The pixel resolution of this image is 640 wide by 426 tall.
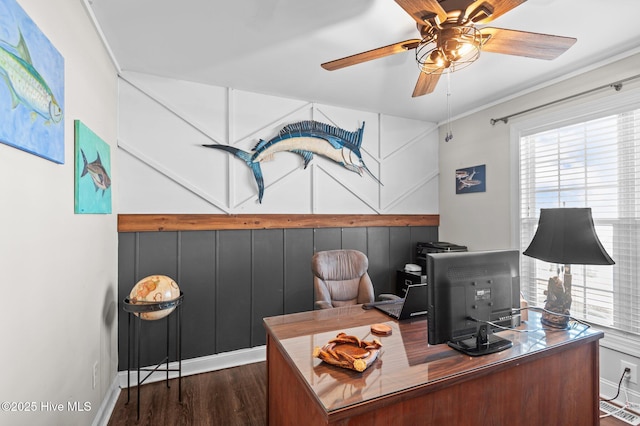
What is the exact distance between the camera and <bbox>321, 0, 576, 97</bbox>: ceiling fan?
1.40 meters

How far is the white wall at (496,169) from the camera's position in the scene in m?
2.40

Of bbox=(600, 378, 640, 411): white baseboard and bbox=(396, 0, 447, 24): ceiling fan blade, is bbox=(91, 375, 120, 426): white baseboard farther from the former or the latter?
bbox=(600, 378, 640, 411): white baseboard

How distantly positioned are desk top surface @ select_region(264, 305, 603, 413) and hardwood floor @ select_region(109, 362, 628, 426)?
0.94 metres

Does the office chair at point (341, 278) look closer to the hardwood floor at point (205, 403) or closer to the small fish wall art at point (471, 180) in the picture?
the hardwood floor at point (205, 403)

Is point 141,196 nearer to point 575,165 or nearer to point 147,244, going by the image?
point 147,244

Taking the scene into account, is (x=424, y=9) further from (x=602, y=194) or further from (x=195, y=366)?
(x=195, y=366)

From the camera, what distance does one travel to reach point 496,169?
11.0 feet

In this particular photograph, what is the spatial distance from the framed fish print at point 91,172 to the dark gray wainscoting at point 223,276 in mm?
603

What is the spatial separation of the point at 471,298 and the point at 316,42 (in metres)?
1.97

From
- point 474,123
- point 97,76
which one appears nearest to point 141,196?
point 97,76

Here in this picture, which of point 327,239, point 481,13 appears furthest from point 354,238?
point 481,13

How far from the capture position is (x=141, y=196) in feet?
8.71

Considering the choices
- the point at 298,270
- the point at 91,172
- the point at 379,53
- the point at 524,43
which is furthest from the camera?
the point at 298,270

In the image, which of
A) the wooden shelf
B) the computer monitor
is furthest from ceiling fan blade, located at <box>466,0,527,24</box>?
the wooden shelf
